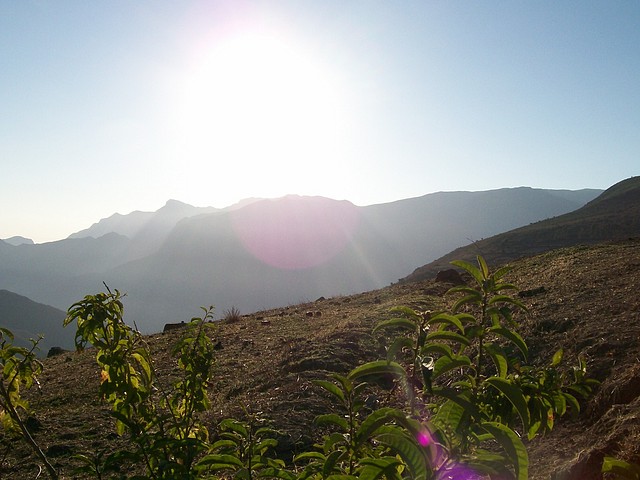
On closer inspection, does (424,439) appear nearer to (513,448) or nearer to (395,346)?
(513,448)

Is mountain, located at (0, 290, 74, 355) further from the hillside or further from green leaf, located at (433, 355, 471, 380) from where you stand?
green leaf, located at (433, 355, 471, 380)

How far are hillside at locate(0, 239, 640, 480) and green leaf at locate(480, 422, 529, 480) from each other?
1577 millimetres

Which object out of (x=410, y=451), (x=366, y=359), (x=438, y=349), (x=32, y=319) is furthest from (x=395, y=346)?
(x=32, y=319)

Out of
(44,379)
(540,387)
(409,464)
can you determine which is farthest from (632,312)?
(44,379)

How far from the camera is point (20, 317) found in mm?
135500

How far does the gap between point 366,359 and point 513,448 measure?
677 cm

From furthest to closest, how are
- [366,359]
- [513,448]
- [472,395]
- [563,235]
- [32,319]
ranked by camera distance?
1. [32,319]
2. [563,235]
3. [366,359]
4. [472,395]
5. [513,448]

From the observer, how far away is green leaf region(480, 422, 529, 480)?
1.12 metres

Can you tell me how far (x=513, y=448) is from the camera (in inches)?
44.7

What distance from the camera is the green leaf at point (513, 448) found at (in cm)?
112

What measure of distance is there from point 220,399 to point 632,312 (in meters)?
6.08

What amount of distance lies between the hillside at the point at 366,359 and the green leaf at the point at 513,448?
1.58 metres

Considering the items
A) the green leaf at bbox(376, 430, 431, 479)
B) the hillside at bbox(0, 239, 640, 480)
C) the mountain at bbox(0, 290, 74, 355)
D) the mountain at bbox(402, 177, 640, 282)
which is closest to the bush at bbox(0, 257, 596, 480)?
the green leaf at bbox(376, 430, 431, 479)

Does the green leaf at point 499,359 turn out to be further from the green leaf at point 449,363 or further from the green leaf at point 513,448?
the green leaf at point 513,448
